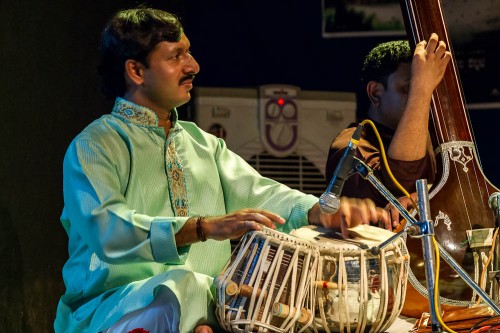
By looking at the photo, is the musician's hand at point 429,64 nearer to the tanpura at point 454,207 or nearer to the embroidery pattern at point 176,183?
the tanpura at point 454,207

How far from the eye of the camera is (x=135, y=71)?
377cm

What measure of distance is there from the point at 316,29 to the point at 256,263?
115 inches

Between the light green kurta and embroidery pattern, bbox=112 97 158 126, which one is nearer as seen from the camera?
the light green kurta

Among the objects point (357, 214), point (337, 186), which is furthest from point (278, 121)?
point (337, 186)

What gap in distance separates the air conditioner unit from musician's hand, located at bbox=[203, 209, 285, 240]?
203 centimetres

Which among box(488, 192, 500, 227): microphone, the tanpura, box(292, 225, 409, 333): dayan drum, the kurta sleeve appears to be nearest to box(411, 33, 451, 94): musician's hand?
the tanpura

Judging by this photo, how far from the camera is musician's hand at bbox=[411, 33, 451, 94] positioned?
3918 millimetres

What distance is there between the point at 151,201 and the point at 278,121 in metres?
1.80

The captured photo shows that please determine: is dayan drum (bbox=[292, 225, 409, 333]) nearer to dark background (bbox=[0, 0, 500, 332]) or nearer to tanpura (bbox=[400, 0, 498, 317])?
tanpura (bbox=[400, 0, 498, 317])

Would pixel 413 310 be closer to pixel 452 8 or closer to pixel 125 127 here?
pixel 125 127

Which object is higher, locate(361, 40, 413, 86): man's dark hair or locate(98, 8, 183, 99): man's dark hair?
locate(98, 8, 183, 99): man's dark hair

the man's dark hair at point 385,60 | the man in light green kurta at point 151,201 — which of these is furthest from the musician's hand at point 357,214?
the man's dark hair at point 385,60

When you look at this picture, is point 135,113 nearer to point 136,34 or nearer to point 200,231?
point 136,34

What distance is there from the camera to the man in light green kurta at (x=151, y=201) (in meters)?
3.25
